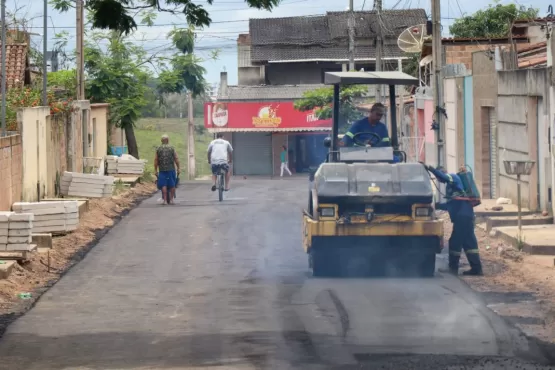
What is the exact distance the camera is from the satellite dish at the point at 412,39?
39281 millimetres

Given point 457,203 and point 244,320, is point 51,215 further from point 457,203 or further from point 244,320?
point 244,320

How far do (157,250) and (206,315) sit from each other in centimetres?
681

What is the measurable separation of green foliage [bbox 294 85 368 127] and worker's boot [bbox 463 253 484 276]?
33.9 m

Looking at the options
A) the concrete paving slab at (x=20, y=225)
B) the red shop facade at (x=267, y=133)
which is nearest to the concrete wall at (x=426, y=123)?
the red shop facade at (x=267, y=133)

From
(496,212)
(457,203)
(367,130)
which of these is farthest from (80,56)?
(457,203)

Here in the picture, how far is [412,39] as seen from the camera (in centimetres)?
4019

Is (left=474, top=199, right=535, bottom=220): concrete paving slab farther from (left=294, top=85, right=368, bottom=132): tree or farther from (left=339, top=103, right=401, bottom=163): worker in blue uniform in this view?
(left=294, top=85, right=368, bottom=132): tree

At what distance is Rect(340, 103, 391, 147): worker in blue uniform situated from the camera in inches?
653

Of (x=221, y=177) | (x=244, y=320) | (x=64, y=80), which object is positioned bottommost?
(x=244, y=320)

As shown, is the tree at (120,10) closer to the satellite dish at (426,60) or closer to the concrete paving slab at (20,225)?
the concrete paving slab at (20,225)

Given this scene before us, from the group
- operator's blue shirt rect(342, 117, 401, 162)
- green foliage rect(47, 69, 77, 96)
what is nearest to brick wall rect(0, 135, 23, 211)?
operator's blue shirt rect(342, 117, 401, 162)

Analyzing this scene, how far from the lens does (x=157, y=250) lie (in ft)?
63.1

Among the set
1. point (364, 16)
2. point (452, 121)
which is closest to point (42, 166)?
point (452, 121)

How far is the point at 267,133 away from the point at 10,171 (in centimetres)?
3753
